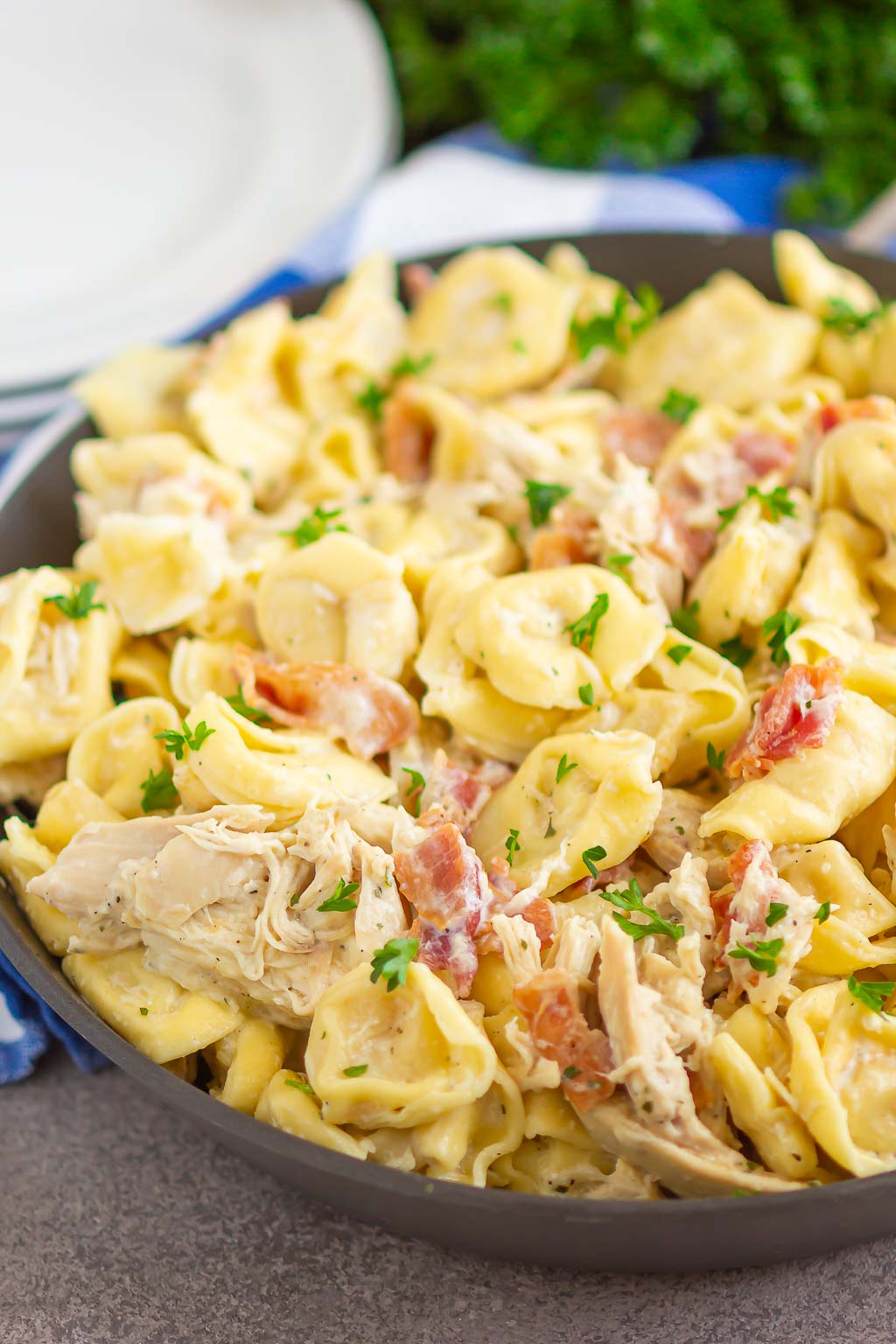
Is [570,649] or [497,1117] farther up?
[570,649]

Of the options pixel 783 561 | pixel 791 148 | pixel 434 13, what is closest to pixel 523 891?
pixel 783 561

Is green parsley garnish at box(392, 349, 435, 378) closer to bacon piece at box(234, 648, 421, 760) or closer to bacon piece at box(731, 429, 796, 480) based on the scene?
bacon piece at box(731, 429, 796, 480)

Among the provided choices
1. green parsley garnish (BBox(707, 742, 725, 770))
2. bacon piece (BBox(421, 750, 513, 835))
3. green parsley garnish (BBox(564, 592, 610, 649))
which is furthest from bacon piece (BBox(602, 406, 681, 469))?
bacon piece (BBox(421, 750, 513, 835))

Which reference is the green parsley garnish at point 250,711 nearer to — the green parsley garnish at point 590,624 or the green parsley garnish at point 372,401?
the green parsley garnish at point 590,624

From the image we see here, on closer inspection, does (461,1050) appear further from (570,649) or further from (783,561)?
(783,561)

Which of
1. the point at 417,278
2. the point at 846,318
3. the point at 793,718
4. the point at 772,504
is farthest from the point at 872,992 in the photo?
the point at 417,278

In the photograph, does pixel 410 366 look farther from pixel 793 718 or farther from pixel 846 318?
pixel 793 718
